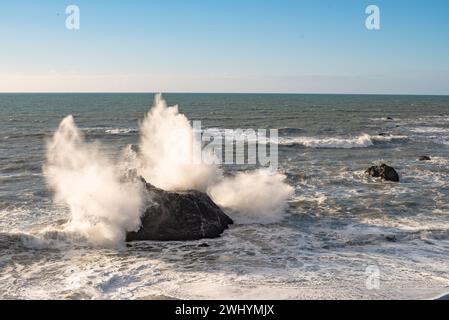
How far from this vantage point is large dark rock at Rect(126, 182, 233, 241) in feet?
47.7

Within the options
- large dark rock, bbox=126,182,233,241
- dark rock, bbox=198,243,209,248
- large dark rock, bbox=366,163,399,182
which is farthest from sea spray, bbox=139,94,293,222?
large dark rock, bbox=366,163,399,182

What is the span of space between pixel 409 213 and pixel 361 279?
763cm

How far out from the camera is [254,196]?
18.4 meters

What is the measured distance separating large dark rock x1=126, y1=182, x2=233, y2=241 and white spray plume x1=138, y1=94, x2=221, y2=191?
2558 mm

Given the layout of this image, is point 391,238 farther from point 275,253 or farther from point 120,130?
point 120,130

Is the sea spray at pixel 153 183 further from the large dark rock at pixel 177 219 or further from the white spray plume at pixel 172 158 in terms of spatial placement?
the large dark rock at pixel 177 219

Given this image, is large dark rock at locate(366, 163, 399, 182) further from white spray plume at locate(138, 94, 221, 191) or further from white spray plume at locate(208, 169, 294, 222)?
white spray plume at locate(138, 94, 221, 191)

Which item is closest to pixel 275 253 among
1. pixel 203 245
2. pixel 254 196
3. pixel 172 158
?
pixel 203 245

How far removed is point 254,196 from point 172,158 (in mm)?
3835

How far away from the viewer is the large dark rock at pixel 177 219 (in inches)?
572

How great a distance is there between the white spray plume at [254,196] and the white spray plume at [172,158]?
0.73 metres

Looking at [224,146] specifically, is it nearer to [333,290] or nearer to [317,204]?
[317,204]

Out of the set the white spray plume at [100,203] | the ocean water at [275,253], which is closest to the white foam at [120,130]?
the ocean water at [275,253]

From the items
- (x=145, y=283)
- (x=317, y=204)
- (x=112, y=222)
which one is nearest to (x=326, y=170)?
(x=317, y=204)
